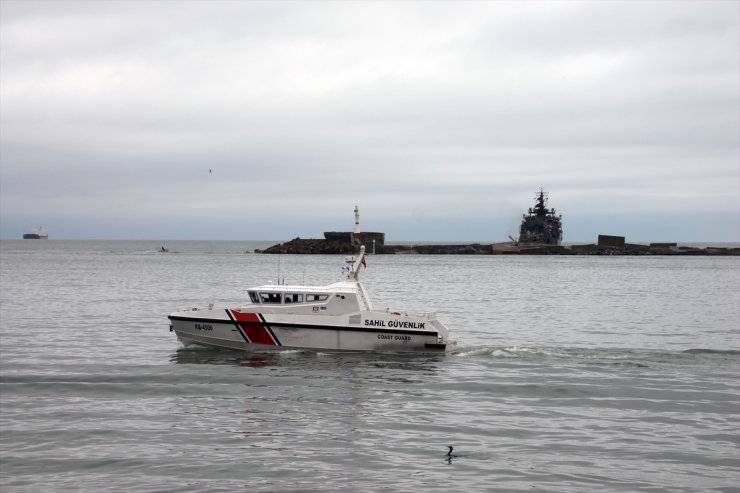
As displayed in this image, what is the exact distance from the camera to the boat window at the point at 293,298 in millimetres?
28125

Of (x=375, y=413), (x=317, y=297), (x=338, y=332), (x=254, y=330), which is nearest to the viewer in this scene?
(x=375, y=413)

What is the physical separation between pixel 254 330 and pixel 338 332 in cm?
307

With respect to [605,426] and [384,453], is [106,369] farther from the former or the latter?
[605,426]

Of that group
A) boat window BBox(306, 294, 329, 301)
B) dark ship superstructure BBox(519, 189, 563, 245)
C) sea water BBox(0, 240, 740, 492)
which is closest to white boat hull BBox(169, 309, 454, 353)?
sea water BBox(0, 240, 740, 492)

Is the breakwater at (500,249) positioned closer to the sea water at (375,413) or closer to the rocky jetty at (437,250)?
the rocky jetty at (437,250)

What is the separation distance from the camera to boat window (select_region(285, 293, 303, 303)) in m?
28.1

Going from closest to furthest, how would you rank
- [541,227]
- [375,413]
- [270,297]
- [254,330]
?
1. [375,413]
2. [254,330]
3. [270,297]
4. [541,227]

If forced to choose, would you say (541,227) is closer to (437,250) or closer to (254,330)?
(437,250)

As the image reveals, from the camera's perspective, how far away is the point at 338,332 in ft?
90.9

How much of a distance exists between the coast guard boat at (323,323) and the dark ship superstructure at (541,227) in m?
127

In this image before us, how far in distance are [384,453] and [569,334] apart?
2240 cm

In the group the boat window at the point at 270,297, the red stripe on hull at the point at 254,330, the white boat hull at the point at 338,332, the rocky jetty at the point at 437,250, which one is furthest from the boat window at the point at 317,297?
the rocky jetty at the point at 437,250

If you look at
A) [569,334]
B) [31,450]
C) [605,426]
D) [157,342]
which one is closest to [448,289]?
[569,334]

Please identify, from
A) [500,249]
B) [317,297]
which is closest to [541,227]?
[500,249]
